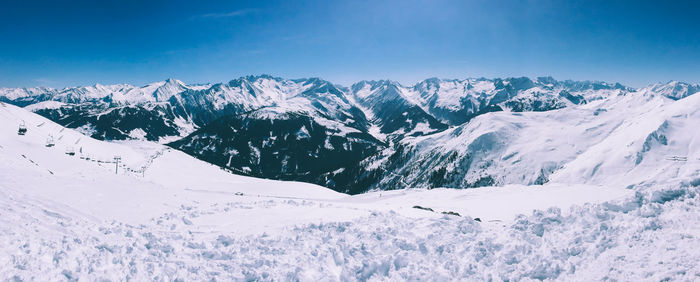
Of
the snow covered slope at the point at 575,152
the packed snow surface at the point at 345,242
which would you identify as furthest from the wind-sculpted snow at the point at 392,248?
the snow covered slope at the point at 575,152

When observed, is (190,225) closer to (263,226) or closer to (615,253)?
(263,226)

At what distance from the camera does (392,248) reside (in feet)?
59.0

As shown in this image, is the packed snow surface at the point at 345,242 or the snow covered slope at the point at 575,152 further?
the snow covered slope at the point at 575,152

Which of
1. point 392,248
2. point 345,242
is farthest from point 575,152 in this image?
point 345,242

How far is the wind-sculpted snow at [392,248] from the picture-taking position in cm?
1399

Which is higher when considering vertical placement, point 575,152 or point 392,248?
point 575,152

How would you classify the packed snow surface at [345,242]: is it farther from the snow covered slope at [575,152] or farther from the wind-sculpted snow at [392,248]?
the snow covered slope at [575,152]

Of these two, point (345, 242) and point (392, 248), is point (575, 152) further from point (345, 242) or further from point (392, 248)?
point (345, 242)

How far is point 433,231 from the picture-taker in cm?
1970

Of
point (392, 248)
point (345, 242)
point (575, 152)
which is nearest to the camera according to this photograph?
point (392, 248)

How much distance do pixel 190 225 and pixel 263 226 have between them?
17.2ft

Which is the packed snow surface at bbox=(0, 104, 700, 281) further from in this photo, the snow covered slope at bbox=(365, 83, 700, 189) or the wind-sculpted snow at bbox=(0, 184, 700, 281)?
the snow covered slope at bbox=(365, 83, 700, 189)

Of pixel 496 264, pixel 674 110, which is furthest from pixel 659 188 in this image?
pixel 674 110

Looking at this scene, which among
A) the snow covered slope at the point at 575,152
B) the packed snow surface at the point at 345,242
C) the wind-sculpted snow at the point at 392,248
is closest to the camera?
the wind-sculpted snow at the point at 392,248
